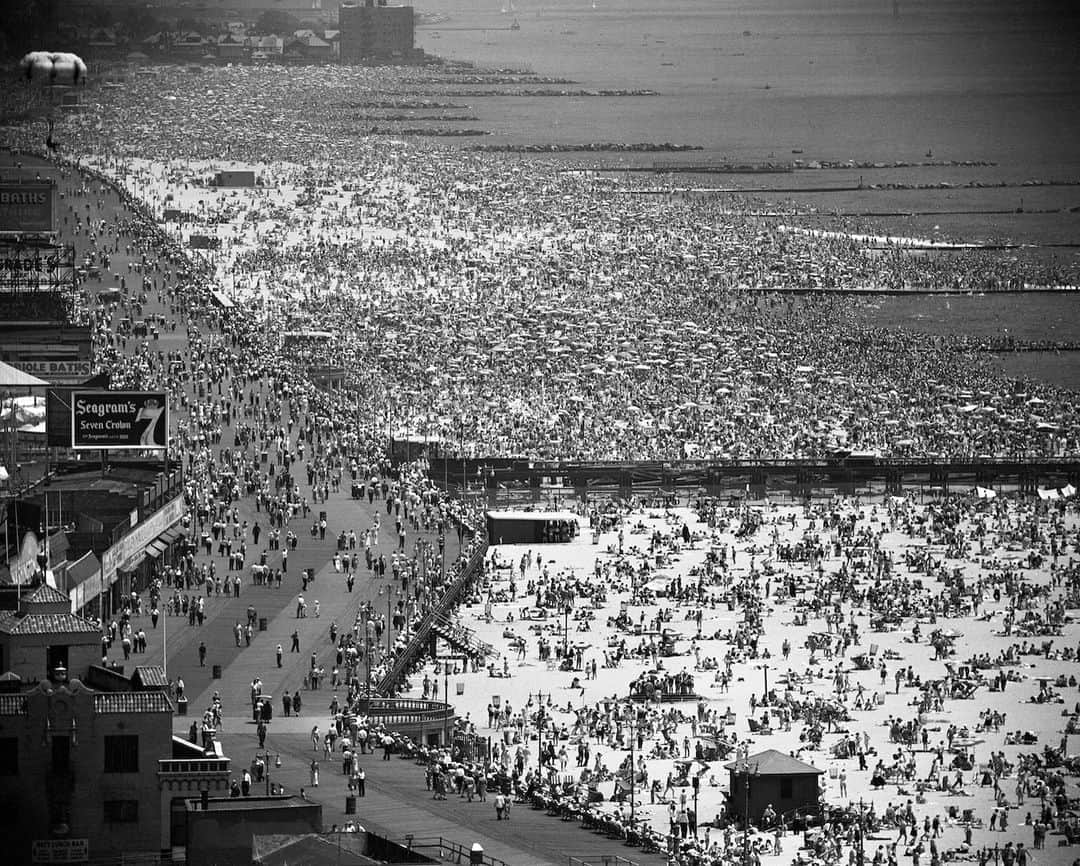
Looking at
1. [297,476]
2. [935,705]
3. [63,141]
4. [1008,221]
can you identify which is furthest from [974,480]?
[63,141]

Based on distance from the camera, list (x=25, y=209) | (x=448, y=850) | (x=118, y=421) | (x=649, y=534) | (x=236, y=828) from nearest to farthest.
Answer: (x=236, y=828)
(x=448, y=850)
(x=118, y=421)
(x=649, y=534)
(x=25, y=209)

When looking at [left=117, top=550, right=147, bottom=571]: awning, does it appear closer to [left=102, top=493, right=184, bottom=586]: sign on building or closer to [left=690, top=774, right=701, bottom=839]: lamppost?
[left=102, top=493, right=184, bottom=586]: sign on building

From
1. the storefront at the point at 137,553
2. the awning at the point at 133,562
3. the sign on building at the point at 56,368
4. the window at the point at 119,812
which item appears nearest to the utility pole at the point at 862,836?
the window at the point at 119,812

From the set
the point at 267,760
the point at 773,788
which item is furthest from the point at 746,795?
the point at 267,760

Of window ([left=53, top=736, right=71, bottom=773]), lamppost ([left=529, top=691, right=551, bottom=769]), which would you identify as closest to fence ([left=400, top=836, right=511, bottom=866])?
window ([left=53, top=736, right=71, bottom=773])

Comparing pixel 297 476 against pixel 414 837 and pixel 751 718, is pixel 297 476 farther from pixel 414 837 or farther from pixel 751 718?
pixel 414 837

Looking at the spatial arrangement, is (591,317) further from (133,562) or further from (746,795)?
(746,795)

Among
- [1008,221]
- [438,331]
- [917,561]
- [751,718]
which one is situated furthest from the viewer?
[1008,221]
